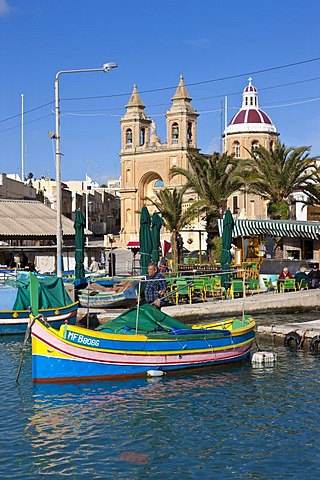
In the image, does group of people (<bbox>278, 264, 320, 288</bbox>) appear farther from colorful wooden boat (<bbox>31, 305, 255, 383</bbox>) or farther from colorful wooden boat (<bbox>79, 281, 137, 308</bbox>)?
colorful wooden boat (<bbox>31, 305, 255, 383</bbox>)

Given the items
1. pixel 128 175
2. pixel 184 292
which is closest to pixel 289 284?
pixel 184 292

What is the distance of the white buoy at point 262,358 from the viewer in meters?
16.9

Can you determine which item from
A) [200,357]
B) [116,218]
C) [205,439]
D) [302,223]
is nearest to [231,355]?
[200,357]

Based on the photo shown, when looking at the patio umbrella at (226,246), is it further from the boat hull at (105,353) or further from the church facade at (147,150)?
the church facade at (147,150)

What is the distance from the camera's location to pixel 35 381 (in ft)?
48.6

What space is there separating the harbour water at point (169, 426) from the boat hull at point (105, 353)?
0.83ft

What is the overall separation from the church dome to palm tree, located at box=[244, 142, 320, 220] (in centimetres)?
5363

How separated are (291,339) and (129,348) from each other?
6.12m

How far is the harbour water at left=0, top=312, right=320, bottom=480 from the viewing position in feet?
32.7

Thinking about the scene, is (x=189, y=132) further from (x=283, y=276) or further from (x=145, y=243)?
(x=283, y=276)

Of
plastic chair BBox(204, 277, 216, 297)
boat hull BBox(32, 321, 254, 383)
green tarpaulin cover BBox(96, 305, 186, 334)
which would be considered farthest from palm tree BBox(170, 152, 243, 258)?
boat hull BBox(32, 321, 254, 383)

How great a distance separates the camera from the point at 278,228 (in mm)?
33969

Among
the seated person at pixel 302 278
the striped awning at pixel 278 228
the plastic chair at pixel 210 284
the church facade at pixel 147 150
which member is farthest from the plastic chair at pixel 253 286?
the church facade at pixel 147 150

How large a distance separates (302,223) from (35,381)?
21.6m
